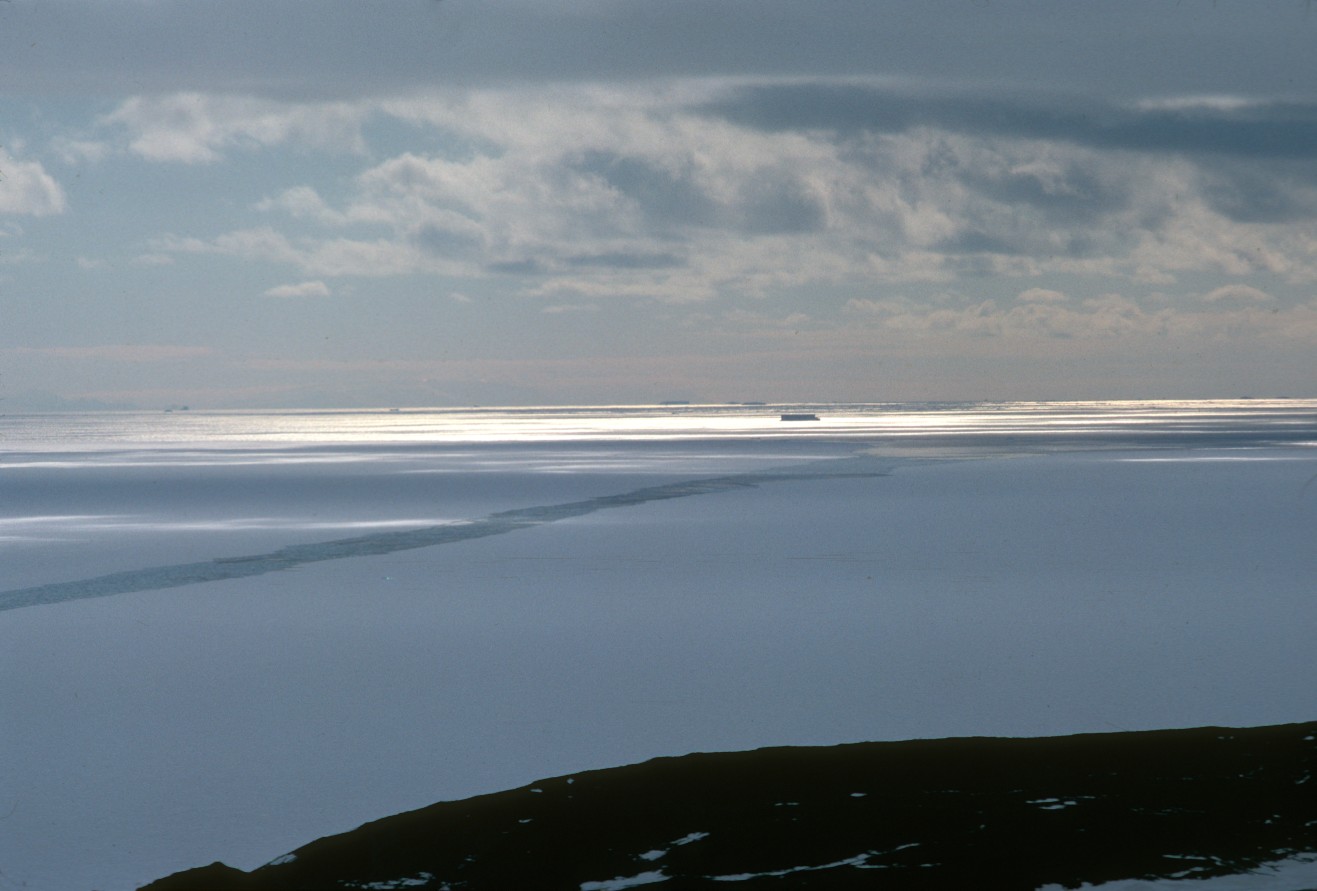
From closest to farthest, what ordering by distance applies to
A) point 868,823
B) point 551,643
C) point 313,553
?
point 868,823 → point 551,643 → point 313,553

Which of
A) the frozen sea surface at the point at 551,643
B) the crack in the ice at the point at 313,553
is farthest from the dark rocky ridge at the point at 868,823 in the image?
the crack in the ice at the point at 313,553

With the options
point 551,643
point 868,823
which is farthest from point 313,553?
point 868,823

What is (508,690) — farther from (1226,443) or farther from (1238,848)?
(1226,443)

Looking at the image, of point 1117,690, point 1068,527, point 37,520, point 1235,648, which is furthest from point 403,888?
point 37,520

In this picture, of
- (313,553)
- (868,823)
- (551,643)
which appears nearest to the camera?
(868,823)

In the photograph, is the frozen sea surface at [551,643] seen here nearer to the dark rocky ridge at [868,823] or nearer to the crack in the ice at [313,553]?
the crack in the ice at [313,553]

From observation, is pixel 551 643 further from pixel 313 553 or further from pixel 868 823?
pixel 313 553

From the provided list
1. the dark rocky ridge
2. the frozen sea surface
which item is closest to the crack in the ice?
the frozen sea surface

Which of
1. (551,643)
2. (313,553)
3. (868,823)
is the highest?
(313,553)
